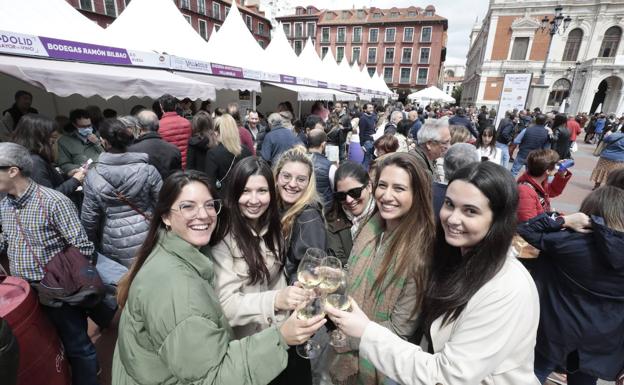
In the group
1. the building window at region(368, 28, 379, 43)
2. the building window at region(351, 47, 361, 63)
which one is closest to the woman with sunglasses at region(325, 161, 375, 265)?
the building window at region(351, 47, 361, 63)

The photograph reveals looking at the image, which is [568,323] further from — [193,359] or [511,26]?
[511,26]

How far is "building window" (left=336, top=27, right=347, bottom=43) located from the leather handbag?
2149 inches

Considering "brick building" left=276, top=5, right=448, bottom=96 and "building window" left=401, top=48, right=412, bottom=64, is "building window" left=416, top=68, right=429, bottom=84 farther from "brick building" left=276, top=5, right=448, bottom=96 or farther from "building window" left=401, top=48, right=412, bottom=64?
"building window" left=401, top=48, right=412, bottom=64

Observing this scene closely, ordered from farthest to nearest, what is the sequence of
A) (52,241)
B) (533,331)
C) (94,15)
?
1. (94,15)
2. (52,241)
3. (533,331)

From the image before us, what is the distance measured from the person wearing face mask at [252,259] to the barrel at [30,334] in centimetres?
122

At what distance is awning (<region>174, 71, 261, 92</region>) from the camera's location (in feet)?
23.7

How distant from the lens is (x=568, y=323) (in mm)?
1907

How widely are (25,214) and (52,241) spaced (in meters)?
0.25

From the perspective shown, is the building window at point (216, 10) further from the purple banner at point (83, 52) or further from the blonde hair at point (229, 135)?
the blonde hair at point (229, 135)

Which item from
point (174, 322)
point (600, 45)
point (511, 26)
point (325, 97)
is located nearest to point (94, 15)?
point (325, 97)

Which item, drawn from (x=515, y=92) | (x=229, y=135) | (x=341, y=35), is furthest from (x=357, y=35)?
(x=229, y=135)

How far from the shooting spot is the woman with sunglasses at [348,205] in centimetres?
245

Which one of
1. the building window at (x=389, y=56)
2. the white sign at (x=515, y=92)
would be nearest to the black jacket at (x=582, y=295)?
the white sign at (x=515, y=92)

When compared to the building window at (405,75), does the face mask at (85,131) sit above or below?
below
